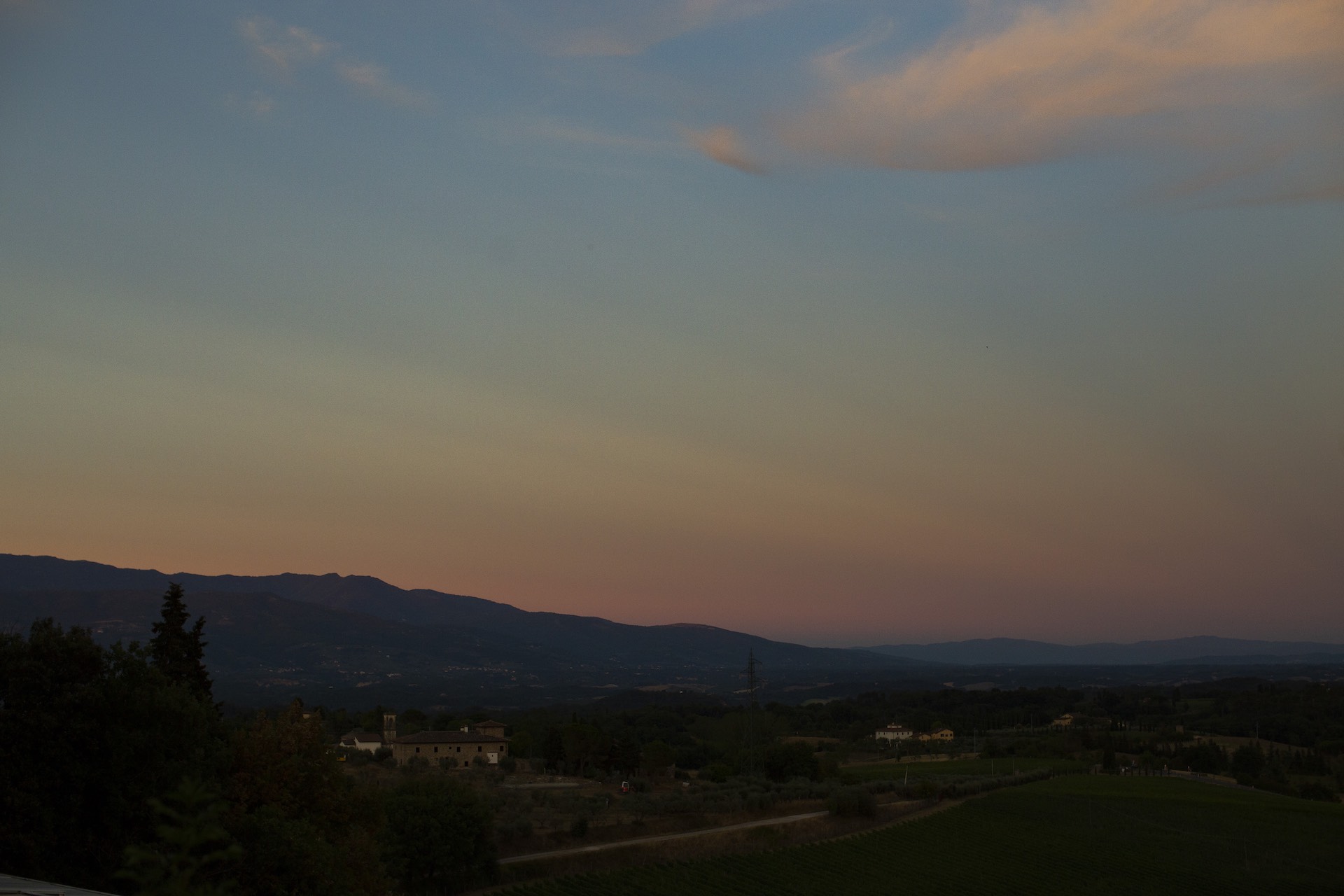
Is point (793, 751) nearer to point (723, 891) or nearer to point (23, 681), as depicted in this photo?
point (723, 891)

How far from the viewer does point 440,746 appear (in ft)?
255

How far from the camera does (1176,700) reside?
186m

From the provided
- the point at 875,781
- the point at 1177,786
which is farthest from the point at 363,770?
the point at 1177,786

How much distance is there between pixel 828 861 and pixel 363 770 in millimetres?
27943

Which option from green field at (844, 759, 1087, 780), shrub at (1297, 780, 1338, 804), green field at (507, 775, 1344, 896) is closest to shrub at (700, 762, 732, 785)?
green field at (844, 759, 1087, 780)

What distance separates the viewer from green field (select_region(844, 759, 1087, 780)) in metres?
85.0

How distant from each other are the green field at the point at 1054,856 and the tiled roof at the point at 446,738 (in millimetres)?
34461

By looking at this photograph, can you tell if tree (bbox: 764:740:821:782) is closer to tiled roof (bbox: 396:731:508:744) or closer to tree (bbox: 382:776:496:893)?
tiled roof (bbox: 396:731:508:744)

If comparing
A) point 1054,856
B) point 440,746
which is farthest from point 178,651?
point 440,746

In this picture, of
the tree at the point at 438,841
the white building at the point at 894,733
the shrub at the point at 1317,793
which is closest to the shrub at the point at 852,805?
the tree at the point at 438,841

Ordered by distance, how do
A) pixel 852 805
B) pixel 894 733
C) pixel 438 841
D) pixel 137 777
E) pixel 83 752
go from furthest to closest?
pixel 894 733 → pixel 852 805 → pixel 438 841 → pixel 137 777 → pixel 83 752

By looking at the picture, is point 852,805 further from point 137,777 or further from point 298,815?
point 137,777

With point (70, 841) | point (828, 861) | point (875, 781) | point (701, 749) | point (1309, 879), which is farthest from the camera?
point (701, 749)

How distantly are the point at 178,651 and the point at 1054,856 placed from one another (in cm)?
4356
